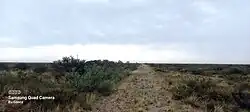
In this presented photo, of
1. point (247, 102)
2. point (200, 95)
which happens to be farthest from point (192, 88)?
point (247, 102)

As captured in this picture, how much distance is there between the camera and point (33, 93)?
51.3 ft

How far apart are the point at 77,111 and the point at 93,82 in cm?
511

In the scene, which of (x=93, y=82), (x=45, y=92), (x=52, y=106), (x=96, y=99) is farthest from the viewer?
(x=93, y=82)

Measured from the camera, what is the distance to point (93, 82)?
65.2ft

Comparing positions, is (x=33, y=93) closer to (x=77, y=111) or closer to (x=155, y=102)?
(x=77, y=111)

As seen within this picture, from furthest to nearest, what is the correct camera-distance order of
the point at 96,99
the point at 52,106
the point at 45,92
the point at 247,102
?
the point at 247,102
the point at 96,99
the point at 45,92
the point at 52,106

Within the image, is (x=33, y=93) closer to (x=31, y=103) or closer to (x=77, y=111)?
(x=31, y=103)

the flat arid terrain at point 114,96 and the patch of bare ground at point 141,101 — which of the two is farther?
the patch of bare ground at point 141,101

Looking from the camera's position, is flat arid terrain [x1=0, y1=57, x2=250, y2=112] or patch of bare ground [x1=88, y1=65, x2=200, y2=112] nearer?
flat arid terrain [x1=0, y1=57, x2=250, y2=112]

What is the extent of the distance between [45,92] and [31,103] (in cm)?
119

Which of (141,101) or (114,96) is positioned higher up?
(114,96)

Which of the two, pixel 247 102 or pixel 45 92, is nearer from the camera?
pixel 45 92

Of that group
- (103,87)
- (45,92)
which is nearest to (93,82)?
(103,87)

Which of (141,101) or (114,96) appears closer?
(141,101)
